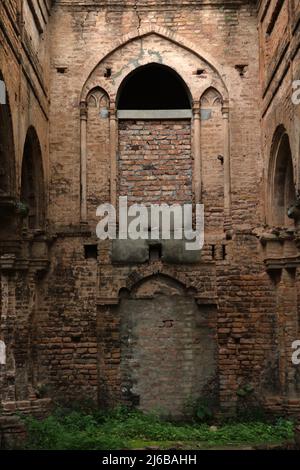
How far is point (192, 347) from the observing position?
40.4 feet

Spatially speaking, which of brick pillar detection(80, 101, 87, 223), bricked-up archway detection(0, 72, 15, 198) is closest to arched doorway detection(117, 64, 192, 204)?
brick pillar detection(80, 101, 87, 223)

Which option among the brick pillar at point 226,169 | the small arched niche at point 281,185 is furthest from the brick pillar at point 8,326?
the small arched niche at point 281,185

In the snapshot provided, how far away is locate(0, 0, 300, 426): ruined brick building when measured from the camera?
38.9 ft

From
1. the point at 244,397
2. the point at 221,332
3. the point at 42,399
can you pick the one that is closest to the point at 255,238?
the point at 221,332

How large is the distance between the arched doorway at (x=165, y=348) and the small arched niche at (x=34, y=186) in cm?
207

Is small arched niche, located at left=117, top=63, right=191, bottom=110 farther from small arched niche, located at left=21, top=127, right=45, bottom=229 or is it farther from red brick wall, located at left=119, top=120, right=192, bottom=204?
small arched niche, located at left=21, top=127, right=45, bottom=229

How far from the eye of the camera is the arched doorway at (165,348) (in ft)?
40.0

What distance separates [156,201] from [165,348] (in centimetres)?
259

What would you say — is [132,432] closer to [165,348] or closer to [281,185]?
[165,348]

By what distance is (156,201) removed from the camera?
501 inches

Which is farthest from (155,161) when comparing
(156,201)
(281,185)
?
(281,185)

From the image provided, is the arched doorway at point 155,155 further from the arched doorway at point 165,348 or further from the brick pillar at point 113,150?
the arched doorway at point 165,348

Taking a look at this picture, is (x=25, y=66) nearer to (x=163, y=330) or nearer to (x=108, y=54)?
(x=108, y=54)

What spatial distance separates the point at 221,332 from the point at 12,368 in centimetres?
364
